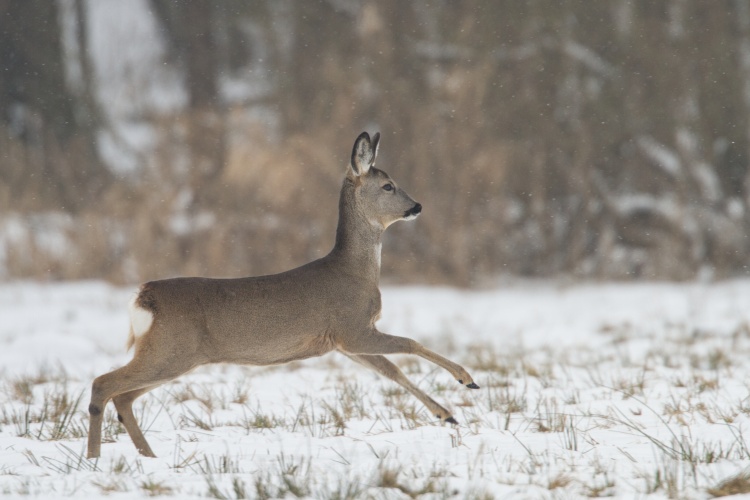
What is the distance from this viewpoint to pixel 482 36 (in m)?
15.1

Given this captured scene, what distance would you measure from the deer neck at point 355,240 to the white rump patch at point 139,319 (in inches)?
42.4

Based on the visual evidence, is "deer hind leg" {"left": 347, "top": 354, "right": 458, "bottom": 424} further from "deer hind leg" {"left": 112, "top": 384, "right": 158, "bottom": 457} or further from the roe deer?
"deer hind leg" {"left": 112, "top": 384, "right": 158, "bottom": 457}

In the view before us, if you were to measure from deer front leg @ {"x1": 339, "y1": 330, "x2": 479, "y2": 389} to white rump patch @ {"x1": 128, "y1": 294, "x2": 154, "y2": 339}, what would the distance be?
952mm

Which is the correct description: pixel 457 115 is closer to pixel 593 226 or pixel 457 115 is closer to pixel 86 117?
pixel 593 226

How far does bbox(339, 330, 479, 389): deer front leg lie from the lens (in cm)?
484

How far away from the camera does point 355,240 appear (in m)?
5.16

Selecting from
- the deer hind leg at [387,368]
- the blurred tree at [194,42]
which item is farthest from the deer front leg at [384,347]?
the blurred tree at [194,42]

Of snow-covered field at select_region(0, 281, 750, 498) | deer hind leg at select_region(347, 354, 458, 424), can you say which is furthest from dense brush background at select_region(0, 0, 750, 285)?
deer hind leg at select_region(347, 354, 458, 424)

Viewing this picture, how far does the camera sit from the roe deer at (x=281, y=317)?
4.40 meters

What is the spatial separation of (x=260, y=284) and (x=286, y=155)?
9.51m

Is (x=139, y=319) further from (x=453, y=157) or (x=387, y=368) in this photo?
(x=453, y=157)

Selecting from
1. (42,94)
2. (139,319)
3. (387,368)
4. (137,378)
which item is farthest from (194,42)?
(137,378)

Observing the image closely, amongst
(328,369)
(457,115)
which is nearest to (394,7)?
(457,115)

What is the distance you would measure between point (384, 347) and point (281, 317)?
563 mm
